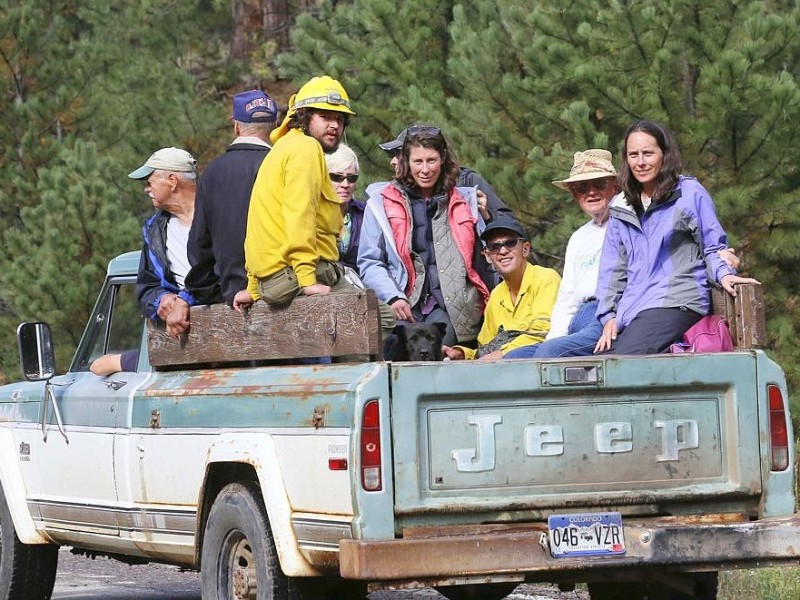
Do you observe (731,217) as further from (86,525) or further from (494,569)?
(494,569)

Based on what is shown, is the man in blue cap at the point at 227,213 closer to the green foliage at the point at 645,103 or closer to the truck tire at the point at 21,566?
the truck tire at the point at 21,566

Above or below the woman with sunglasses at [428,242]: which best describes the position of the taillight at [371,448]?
below

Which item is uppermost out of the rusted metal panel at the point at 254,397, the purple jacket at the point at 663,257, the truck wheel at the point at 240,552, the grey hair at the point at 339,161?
the grey hair at the point at 339,161

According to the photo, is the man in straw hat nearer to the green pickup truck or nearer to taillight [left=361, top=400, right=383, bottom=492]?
the green pickup truck

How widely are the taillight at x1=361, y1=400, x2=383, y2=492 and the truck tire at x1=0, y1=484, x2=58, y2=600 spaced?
11.2 ft

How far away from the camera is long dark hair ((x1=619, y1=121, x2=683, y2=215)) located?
7160 millimetres

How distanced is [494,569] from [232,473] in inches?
55.2

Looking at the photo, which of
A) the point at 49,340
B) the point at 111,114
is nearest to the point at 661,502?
the point at 49,340

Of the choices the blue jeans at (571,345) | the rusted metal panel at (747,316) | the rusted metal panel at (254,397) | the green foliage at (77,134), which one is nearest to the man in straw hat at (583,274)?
the blue jeans at (571,345)

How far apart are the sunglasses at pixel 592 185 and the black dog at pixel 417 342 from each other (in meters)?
1.44

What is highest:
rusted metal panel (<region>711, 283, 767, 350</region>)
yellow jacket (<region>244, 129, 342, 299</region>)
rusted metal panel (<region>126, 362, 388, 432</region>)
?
yellow jacket (<region>244, 129, 342, 299</region>)

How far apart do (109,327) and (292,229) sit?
1.97 m

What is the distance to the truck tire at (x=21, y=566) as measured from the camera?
847 cm

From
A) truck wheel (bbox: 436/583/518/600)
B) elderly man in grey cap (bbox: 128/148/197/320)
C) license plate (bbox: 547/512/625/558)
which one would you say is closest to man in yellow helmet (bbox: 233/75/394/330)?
elderly man in grey cap (bbox: 128/148/197/320)
